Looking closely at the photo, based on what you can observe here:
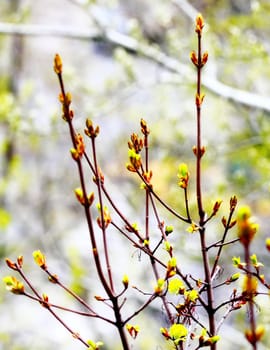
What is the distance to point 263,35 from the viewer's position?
4848mm

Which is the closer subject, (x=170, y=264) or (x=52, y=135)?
(x=170, y=264)

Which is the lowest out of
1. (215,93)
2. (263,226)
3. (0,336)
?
(0,336)

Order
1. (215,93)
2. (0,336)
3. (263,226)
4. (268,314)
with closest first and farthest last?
1. (268,314)
2. (215,93)
3. (0,336)
4. (263,226)

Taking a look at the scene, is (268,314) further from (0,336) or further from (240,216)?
(0,336)

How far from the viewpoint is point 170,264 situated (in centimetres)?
110

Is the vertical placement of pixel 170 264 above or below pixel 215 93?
below

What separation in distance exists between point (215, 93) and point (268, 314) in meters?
1.50

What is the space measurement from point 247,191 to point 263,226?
914cm

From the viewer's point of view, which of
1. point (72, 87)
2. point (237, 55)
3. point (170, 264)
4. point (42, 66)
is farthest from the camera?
point (42, 66)

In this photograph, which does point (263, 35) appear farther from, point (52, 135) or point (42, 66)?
point (42, 66)

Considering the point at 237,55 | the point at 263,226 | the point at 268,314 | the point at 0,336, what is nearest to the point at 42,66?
the point at 263,226

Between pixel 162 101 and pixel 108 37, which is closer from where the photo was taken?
pixel 108 37

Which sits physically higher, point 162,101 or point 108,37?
point 162,101

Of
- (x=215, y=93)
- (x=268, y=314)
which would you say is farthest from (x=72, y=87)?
(x=268, y=314)
